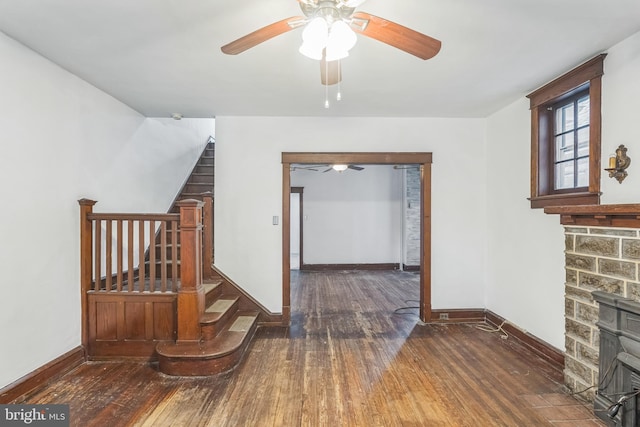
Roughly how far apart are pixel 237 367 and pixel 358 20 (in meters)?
2.72

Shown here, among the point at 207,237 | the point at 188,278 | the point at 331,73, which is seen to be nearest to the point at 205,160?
the point at 207,237

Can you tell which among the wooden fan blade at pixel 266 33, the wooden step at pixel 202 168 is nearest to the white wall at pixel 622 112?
the wooden fan blade at pixel 266 33

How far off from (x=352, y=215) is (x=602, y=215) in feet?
18.1

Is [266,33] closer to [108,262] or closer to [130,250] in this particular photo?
[130,250]

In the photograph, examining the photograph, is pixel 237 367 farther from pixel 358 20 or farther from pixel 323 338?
pixel 358 20

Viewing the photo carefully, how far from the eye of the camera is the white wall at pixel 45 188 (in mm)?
2215

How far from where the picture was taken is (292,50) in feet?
7.55

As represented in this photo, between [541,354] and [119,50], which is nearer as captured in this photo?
[119,50]

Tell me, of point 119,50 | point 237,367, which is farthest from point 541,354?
point 119,50

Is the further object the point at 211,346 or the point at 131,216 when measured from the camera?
the point at 131,216

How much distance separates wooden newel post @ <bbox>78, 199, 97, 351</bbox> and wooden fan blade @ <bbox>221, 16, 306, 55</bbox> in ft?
7.08

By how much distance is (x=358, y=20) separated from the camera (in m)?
1.48

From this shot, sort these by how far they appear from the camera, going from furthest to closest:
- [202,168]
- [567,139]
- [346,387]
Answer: [202,168] < [567,139] < [346,387]
